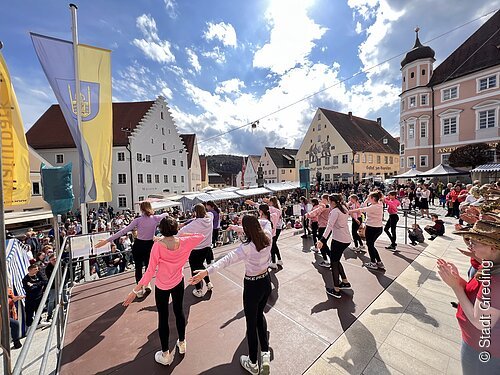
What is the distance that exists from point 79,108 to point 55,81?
76 cm

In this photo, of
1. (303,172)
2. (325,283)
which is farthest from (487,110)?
(325,283)

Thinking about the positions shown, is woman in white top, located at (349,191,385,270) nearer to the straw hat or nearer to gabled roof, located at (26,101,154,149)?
the straw hat

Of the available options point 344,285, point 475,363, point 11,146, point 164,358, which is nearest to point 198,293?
point 164,358

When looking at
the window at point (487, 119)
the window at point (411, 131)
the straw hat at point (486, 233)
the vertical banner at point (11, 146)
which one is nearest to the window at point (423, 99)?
the window at point (411, 131)

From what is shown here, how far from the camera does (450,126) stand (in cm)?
2442

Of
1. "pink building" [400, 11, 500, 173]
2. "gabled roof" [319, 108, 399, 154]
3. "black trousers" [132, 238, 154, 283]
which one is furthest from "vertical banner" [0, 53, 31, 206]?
"gabled roof" [319, 108, 399, 154]

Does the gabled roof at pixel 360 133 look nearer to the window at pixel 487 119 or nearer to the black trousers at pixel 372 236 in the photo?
the window at pixel 487 119

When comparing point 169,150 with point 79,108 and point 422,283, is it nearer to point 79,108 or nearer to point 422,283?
point 79,108

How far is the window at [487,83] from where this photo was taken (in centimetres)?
2111

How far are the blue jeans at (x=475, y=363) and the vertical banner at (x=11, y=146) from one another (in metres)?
5.27

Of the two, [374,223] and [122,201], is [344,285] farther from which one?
[122,201]

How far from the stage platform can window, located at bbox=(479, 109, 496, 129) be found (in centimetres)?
2569

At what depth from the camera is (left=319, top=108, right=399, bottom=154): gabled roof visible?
38269 millimetres

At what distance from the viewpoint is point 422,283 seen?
494 centimetres
